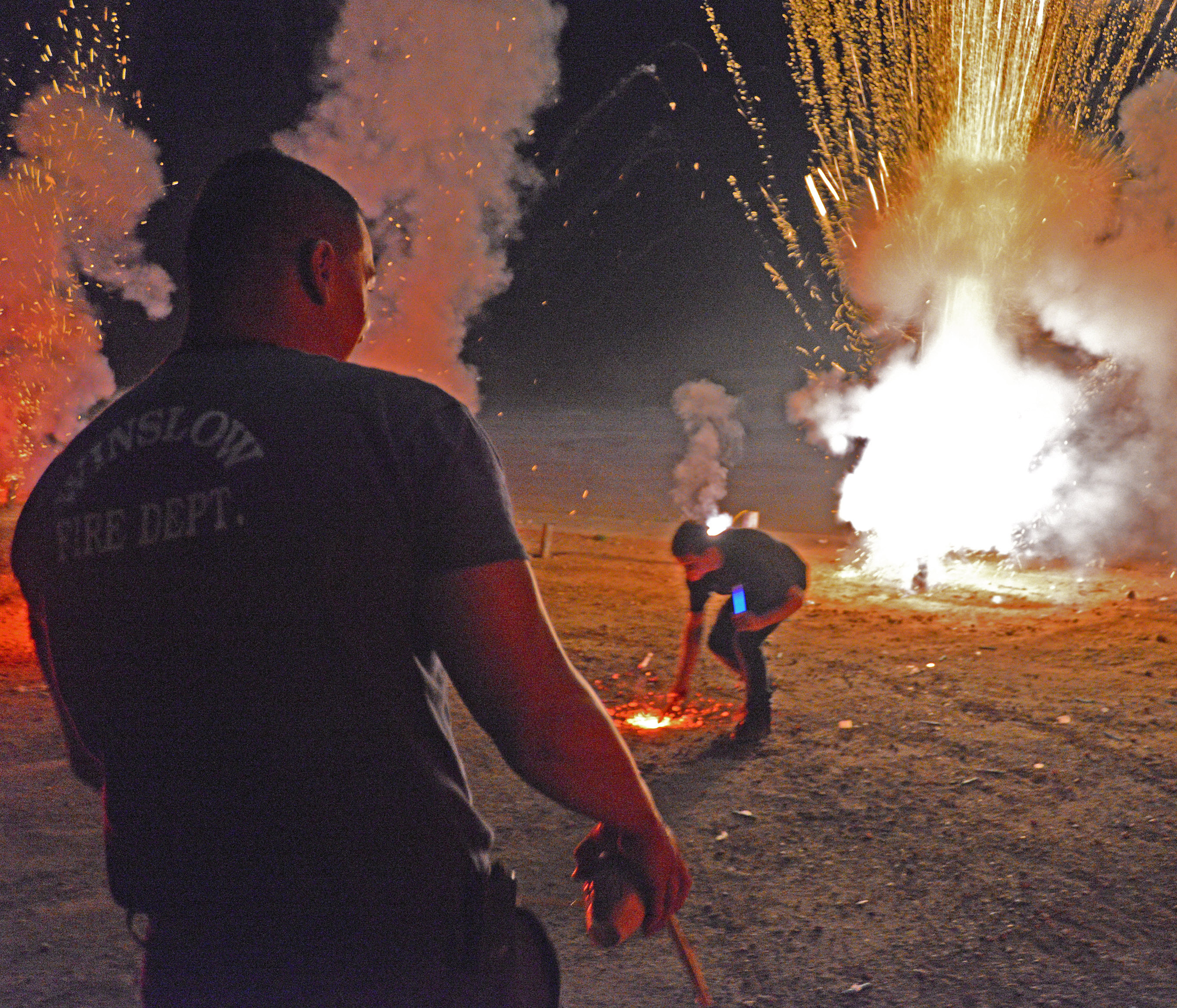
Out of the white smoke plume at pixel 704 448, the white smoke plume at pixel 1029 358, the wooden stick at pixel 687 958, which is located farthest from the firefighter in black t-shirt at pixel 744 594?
the white smoke plume at pixel 704 448

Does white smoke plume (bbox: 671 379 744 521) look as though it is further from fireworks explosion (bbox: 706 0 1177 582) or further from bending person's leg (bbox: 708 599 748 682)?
bending person's leg (bbox: 708 599 748 682)

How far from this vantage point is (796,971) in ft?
10.1

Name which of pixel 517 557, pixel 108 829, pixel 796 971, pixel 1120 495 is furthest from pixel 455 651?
pixel 1120 495

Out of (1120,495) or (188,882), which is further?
(1120,495)

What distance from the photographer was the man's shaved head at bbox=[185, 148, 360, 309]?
133 cm

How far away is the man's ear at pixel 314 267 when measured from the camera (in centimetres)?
135

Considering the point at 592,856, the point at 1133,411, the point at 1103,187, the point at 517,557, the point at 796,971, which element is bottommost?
the point at 796,971

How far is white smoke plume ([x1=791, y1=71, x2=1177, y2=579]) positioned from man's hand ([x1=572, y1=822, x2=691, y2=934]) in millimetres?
11639

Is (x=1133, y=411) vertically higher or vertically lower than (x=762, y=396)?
lower

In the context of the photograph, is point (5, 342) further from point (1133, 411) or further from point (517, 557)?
point (1133, 411)

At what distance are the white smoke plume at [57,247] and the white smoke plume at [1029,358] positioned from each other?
435 inches

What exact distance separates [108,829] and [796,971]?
2.58m

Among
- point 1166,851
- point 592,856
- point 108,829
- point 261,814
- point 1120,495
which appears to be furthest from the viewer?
point 1120,495

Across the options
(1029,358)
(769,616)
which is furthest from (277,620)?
(1029,358)
